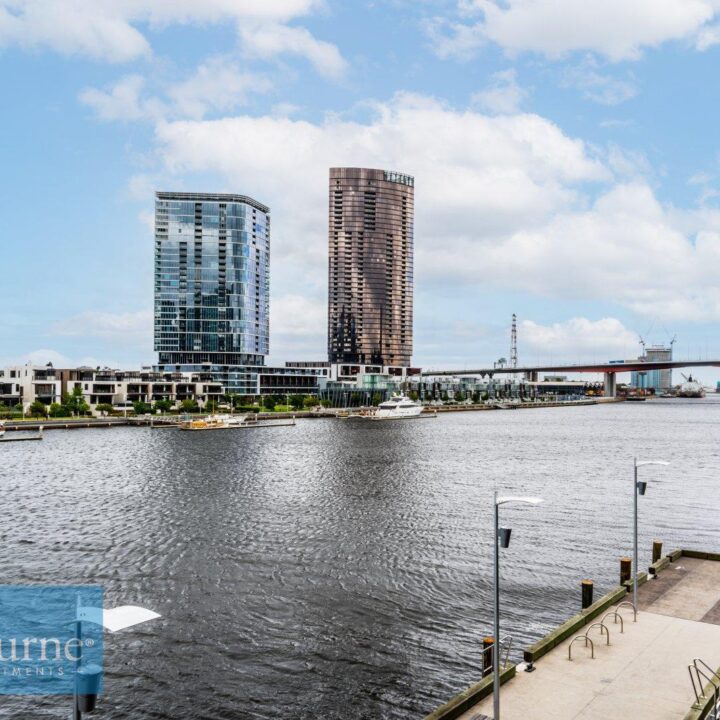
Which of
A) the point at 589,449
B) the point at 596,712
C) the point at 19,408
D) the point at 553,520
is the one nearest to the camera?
the point at 596,712

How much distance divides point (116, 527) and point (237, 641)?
80.4 feet

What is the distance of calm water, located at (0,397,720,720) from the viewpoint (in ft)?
76.3

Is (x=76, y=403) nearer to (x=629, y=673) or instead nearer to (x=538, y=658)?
(x=538, y=658)

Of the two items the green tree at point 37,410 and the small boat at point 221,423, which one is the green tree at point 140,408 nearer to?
the small boat at point 221,423

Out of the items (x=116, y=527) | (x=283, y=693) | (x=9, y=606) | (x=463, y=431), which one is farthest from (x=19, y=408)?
(x=283, y=693)

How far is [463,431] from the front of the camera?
15038 cm

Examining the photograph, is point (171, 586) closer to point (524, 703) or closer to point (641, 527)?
point (524, 703)

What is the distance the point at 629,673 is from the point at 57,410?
525ft

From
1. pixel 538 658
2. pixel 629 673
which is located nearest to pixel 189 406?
pixel 538 658

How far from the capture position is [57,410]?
157 metres

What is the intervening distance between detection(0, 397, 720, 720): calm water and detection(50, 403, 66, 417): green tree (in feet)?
238

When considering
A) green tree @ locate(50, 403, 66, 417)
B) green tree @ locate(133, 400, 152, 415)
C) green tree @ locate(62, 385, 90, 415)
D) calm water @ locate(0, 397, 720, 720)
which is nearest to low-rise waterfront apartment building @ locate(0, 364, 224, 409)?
green tree @ locate(62, 385, 90, 415)

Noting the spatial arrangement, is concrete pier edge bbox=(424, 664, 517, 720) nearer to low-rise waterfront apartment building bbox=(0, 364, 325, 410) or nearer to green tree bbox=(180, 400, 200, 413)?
green tree bbox=(180, 400, 200, 413)

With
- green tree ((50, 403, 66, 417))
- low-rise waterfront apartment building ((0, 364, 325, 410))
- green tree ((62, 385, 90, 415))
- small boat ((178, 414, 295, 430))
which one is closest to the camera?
small boat ((178, 414, 295, 430))
